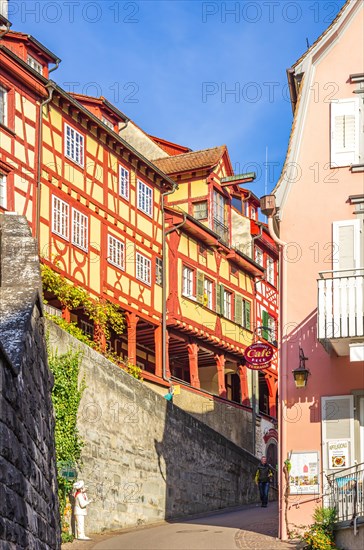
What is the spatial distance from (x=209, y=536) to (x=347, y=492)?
3770 mm

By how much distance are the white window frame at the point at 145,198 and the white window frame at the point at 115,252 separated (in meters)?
2.32

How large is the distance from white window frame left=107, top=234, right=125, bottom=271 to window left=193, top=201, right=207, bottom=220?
8862mm

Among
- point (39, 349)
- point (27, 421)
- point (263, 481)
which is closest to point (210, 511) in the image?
point (263, 481)

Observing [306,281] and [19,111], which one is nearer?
[306,281]

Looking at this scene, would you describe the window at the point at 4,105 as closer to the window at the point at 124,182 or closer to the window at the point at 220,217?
the window at the point at 124,182

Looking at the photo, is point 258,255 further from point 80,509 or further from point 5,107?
point 80,509

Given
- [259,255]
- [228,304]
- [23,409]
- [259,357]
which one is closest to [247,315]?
[228,304]

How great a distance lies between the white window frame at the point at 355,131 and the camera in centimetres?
2230

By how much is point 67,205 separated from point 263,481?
32.1 feet

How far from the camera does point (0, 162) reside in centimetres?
2995

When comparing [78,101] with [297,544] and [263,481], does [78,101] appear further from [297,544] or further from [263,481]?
[297,544]

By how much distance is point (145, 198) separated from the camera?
39.0 meters

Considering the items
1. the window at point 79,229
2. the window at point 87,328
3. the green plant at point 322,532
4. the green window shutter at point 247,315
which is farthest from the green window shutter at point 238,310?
the green plant at point 322,532

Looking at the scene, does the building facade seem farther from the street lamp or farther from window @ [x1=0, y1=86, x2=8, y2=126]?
the street lamp
